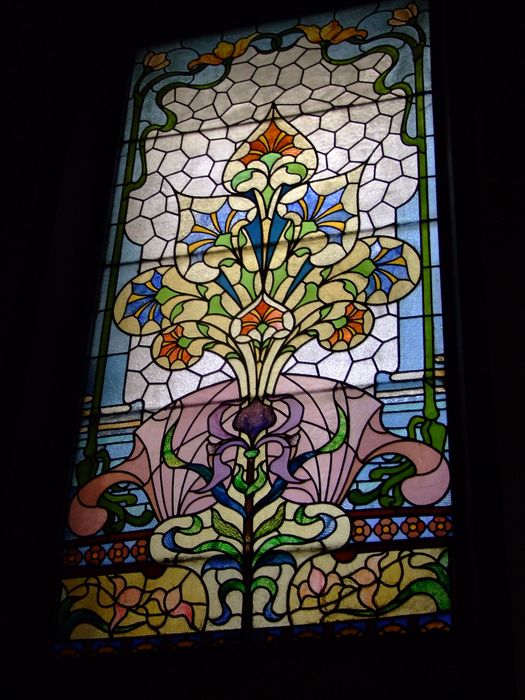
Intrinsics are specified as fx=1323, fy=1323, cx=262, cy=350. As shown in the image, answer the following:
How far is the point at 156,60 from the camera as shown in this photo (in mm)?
4387

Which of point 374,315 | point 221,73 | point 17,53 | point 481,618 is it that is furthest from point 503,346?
point 17,53

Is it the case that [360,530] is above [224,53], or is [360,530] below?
below

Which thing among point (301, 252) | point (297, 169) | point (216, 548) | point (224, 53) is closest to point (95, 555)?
point (216, 548)

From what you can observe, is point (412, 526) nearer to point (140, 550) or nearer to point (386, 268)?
point (140, 550)

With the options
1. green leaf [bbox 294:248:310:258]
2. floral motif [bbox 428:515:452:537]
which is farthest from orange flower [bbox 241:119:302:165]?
floral motif [bbox 428:515:452:537]

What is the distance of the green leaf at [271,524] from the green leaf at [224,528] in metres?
0.05

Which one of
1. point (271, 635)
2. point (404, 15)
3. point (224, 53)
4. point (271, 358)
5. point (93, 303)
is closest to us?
point (271, 635)

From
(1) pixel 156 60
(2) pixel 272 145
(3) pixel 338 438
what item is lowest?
(3) pixel 338 438

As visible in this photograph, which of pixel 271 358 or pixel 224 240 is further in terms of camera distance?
pixel 224 240

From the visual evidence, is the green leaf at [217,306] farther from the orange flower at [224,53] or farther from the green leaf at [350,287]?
the orange flower at [224,53]

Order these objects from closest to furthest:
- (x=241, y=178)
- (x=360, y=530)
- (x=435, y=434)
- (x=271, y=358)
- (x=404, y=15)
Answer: (x=360, y=530), (x=435, y=434), (x=271, y=358), (x=241, y=178), (x=404, y=15)

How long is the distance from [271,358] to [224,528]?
508 millimetres

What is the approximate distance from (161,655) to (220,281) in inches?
43.9

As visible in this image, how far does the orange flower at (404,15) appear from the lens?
13.6 feet
